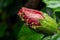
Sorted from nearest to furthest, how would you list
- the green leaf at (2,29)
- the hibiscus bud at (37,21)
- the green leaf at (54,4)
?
the hibiscus bud at (37,21), the green leaf at (54,4), the green leaf at (2,29)

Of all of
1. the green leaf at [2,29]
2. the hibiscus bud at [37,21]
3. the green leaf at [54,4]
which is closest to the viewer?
the hibiscus bud at [37,21]

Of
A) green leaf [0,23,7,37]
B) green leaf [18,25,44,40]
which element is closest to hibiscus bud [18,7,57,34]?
green leaf [18,25,44,40]

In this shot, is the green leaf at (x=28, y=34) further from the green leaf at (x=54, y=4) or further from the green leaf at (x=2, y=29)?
the green leaf at (x=2, y=29)

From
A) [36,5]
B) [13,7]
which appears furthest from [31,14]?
[13,7]

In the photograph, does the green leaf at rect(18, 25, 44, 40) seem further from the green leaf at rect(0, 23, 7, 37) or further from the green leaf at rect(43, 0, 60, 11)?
the green leaf at rect(0, 23, 7, 37)

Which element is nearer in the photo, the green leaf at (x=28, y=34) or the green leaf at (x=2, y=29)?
the green leaf at (x=28, y=34)

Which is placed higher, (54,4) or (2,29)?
(54,4)

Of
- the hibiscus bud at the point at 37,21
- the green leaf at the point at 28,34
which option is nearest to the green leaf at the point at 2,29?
the green leaf at the point at 28,34

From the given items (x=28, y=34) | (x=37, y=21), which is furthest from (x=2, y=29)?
(x=37, y=21)

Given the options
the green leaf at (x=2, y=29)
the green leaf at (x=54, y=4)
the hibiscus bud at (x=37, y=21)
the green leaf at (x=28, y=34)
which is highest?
the green leaf at (x=54, y=4)

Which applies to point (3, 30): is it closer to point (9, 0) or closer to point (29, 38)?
point (9, 0)

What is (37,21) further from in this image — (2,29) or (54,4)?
(2,29)
